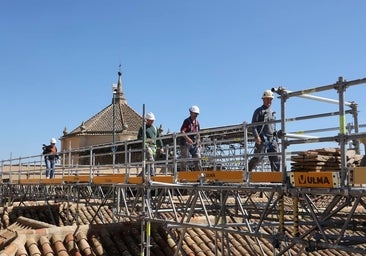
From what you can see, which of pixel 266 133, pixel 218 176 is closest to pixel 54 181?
pixel 218 176

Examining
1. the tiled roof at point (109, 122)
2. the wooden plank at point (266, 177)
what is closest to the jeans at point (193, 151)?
the wooden plank at point (266, 177)

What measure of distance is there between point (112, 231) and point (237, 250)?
306 cm

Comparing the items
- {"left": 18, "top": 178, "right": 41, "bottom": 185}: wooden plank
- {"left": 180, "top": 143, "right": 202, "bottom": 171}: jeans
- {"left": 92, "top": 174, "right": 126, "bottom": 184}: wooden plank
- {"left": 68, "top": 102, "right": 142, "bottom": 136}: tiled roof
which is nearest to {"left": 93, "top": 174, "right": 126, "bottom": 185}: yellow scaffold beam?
{"left": 92, "top": 174, "right": 126, "bottom": 184}: wooden plank

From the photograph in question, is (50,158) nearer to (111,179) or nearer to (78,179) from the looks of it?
(78,179)

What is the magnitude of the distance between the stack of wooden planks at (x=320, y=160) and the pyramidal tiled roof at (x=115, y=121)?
107 feet

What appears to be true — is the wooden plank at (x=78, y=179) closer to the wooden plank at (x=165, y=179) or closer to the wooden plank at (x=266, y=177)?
the wooden plank at (x=165, y=179)

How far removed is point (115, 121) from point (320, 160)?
35.6 meters

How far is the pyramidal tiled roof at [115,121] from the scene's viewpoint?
39.7 meters

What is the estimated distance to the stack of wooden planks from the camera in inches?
238

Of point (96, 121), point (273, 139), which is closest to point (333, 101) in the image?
point (273, 139)

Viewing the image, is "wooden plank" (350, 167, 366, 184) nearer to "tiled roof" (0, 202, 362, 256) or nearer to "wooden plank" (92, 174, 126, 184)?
"tiled roof" (0, 202, 362, 256)

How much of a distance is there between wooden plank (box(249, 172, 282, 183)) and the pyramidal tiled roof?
31614 mm

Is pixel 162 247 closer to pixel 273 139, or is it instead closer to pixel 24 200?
pixel 273 139

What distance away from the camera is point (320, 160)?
605cm
